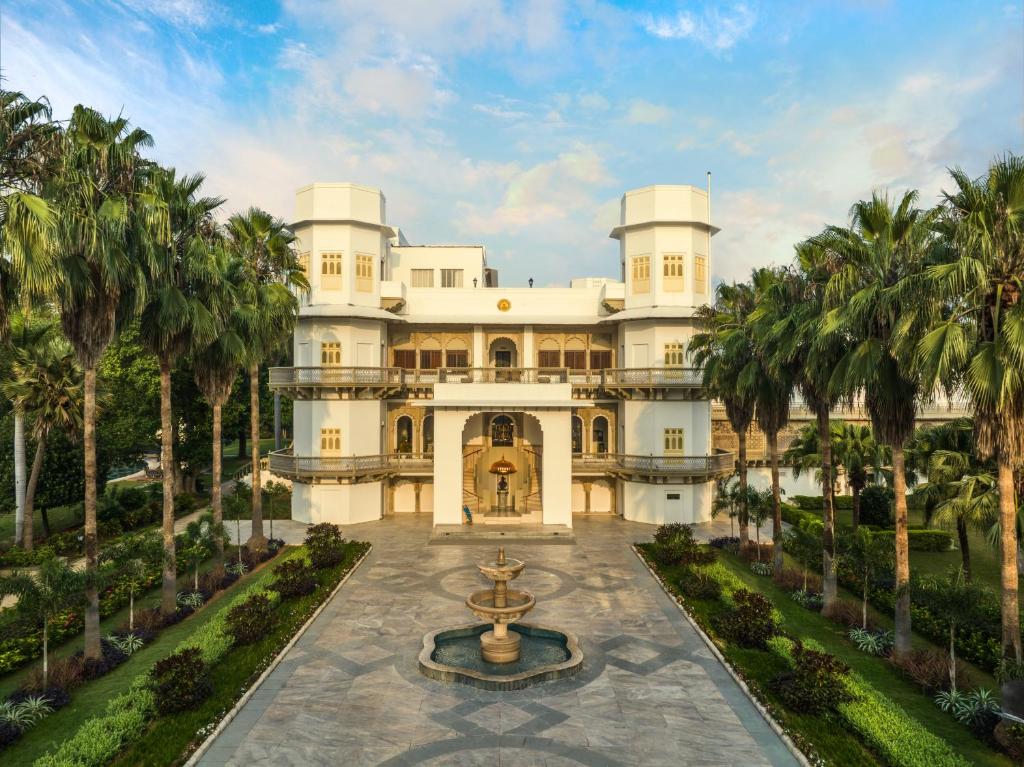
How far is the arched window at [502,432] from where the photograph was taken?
36219 mm

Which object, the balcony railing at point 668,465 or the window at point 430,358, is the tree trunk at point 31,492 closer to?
the window at point 430,358

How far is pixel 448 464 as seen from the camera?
103 feet

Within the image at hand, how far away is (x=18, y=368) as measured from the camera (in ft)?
92.6

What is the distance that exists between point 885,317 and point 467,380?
23.3 metres

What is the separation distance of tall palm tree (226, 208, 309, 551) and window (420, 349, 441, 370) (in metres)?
10.6

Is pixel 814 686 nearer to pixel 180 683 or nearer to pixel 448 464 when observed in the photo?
pixel 180 683

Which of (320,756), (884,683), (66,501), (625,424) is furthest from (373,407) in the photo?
(884,683)

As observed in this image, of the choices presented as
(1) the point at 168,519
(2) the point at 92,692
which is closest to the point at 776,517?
(1) the point at 168,519

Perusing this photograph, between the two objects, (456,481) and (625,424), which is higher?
(625,424)

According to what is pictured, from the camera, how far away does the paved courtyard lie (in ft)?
37.4

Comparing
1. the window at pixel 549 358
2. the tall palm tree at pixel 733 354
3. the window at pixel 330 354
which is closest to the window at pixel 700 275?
the tall palm tree at pixel 733 354

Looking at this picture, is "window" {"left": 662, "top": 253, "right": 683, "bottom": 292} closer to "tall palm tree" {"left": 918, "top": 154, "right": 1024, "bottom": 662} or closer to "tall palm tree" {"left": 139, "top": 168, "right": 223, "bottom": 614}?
"tall palm tree" {"left": 918, "top": 154, "right": 1024, "bottom": 662}

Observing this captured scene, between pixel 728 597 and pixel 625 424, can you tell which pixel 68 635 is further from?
pixel 625 424

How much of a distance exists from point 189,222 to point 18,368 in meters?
17.0
